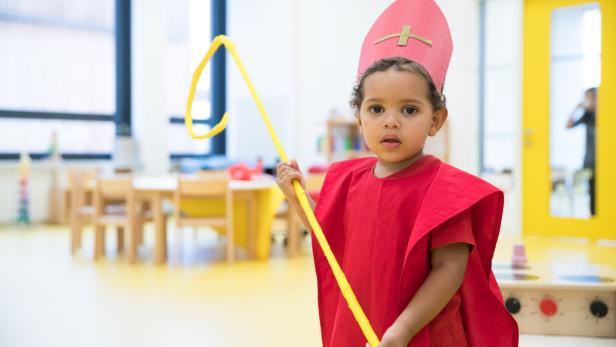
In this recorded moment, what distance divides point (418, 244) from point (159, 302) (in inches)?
109

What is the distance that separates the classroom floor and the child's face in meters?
1.28

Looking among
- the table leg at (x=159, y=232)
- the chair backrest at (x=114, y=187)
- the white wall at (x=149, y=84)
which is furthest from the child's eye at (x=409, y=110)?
the white wall at (x=149, y=84)

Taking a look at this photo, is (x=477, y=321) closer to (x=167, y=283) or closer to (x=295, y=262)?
(x=167, y=283)

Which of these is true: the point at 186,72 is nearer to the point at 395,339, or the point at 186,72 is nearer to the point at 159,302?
the point at 159,302

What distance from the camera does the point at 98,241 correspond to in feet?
16.1

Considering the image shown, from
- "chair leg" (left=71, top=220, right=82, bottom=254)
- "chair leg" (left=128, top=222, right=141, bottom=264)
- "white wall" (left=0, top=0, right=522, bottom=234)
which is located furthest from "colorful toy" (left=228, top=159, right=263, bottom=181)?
"white wall" (left=0, top=0, right=522, bottom=234)

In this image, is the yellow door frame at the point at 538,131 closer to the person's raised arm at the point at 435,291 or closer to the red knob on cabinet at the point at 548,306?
the red knob on cabinet at the point at 548,306

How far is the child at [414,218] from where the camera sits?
40.8 inches

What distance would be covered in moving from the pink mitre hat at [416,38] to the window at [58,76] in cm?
721

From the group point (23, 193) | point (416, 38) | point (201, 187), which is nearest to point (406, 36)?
point (416, 38)

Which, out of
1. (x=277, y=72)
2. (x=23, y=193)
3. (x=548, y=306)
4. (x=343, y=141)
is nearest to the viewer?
(x=548, y=306)

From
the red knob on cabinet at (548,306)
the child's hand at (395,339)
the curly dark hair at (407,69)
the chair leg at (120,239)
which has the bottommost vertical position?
the chair leg at (120,239)

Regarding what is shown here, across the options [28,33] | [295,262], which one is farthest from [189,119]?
[28,33]

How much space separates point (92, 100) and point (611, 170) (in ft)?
21.6
